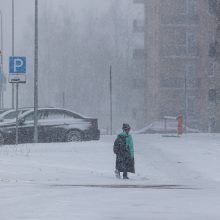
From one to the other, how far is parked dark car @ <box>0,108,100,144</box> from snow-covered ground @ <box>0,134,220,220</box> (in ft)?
4.48

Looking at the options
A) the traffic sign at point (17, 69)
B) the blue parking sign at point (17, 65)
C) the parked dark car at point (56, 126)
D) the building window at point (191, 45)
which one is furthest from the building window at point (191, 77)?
the blue parking sign at point (17, 65)

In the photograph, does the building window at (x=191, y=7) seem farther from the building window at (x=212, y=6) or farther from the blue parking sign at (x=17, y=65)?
the blue parking sign at (x=17, y=65)

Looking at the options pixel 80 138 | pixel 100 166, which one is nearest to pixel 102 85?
pixel 80 138

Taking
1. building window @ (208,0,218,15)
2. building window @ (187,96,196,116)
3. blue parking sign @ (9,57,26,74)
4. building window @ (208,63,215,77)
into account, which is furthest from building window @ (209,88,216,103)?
blue parking sign @ (9,57,26,74)

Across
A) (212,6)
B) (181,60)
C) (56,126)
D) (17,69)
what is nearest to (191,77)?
(181,60)

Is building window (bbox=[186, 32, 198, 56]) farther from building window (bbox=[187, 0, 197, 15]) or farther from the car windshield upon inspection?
the car windshield

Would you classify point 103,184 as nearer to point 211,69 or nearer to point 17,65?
point 17,65

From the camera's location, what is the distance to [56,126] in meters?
30.7

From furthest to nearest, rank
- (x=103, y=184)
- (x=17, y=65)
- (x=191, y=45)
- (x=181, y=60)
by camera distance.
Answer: (x=181, y=60) → (x=191, y=45) → (x=17, y=65) → (x=103, y=184)

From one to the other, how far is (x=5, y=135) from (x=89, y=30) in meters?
59.9

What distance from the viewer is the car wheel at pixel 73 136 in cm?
3088

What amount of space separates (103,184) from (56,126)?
13.8m

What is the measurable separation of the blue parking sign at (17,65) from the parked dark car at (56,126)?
3.98m

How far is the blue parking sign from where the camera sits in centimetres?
2659
